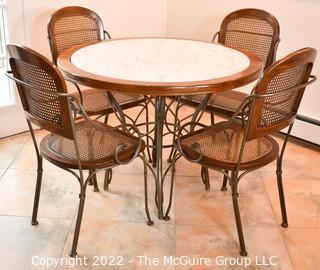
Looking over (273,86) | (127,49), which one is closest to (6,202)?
(127,49)

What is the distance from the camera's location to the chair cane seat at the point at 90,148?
181cm

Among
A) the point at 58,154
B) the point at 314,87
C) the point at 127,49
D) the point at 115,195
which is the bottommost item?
the point at 115,195

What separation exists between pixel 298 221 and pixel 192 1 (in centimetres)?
205

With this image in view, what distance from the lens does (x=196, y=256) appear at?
191 centimetres

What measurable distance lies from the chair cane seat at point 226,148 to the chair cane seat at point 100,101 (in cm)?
54

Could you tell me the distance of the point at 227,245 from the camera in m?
1.99

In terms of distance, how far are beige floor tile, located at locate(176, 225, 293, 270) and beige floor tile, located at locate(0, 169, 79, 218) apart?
605 mm

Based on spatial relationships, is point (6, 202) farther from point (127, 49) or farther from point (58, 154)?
point (127, 49)

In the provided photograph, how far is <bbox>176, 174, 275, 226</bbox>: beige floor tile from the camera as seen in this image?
2170mm

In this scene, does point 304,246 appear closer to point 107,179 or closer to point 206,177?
point 206,177

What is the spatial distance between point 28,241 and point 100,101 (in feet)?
2.74

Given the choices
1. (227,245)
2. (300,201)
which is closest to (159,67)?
(227,245)

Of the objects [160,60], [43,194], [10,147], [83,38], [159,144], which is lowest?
[10,147]

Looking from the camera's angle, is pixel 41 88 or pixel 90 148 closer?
pixel 41 88
